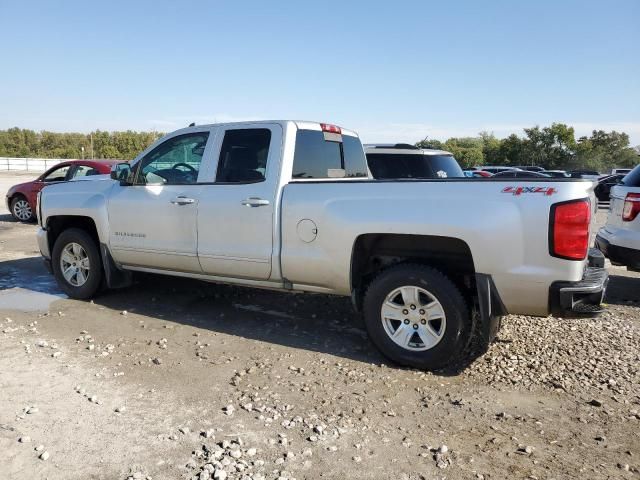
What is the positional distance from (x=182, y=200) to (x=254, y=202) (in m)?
0.91

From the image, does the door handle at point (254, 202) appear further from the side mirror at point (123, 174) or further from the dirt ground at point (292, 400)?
the side mirror at point (123, 174)

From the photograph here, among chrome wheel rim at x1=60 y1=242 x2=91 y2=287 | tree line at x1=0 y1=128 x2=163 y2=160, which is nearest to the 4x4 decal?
chrome wheel rim at x1=60 y1=242 x2=91 y2=287

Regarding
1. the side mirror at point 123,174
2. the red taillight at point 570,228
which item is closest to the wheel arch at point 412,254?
the red taillight at point 570,228

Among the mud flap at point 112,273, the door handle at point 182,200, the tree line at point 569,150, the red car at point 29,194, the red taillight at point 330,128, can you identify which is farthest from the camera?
the tree line at point 569,150

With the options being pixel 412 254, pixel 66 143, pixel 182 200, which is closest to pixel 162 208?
pixel 182 200

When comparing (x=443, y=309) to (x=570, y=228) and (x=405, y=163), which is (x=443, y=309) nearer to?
(x=570, y=228)

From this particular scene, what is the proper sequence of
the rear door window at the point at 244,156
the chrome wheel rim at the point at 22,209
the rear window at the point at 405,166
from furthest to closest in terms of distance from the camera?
1. the chrome wheel rim at the point at 22,209
2. the rear window at the point at 405,166
3. the rear door window at the point at 244,156

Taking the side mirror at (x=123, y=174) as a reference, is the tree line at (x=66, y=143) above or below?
above

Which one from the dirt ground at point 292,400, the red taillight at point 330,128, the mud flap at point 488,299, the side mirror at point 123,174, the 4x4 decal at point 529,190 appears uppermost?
the red taillight at point 330,128

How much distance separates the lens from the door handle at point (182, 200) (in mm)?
5281

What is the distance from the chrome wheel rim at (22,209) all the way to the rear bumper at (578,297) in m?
14.0

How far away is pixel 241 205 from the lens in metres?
4.97

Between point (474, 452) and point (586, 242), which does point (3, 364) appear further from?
point (586, 242)

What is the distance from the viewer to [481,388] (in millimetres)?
3979
